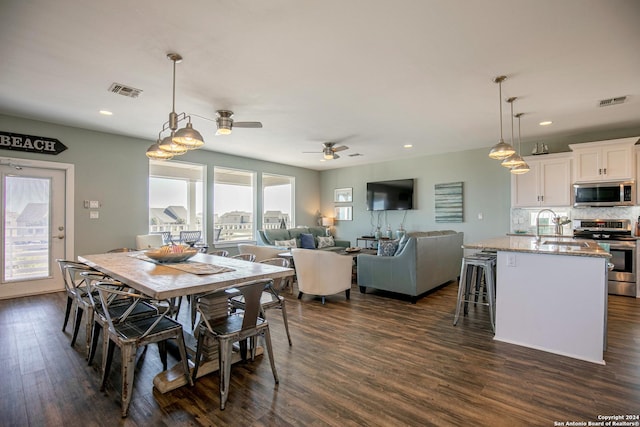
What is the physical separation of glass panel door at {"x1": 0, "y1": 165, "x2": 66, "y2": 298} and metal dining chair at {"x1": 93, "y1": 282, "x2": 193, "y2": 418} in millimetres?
3795

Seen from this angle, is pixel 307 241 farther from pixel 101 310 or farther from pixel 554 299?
pixel 554 299

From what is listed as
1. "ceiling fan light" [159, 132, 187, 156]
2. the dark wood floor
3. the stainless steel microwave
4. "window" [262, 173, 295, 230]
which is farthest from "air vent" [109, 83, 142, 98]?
the stainless steel microwave

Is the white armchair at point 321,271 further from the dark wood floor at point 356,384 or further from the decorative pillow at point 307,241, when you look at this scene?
the decorative pillow at point 307,241

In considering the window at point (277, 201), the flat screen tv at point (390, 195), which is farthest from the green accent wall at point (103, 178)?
the flat screen tv at point (390, 195)

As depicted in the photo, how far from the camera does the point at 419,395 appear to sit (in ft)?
7.04

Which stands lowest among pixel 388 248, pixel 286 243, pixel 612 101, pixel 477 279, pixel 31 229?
pixel 477 279

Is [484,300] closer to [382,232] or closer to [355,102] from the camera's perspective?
[355,102]

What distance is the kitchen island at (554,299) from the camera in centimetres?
264

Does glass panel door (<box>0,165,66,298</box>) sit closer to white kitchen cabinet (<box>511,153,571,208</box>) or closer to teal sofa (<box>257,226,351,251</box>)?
teal sofa (<box>257,226,351,251</box>)

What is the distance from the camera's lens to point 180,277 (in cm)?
229

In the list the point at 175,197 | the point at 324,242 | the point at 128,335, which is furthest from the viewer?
Answer: the point at 324,242

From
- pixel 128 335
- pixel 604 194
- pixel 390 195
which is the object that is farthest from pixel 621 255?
pixel 128 335

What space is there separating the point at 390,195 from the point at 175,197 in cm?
510

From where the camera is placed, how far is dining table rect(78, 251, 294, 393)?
2008mm
